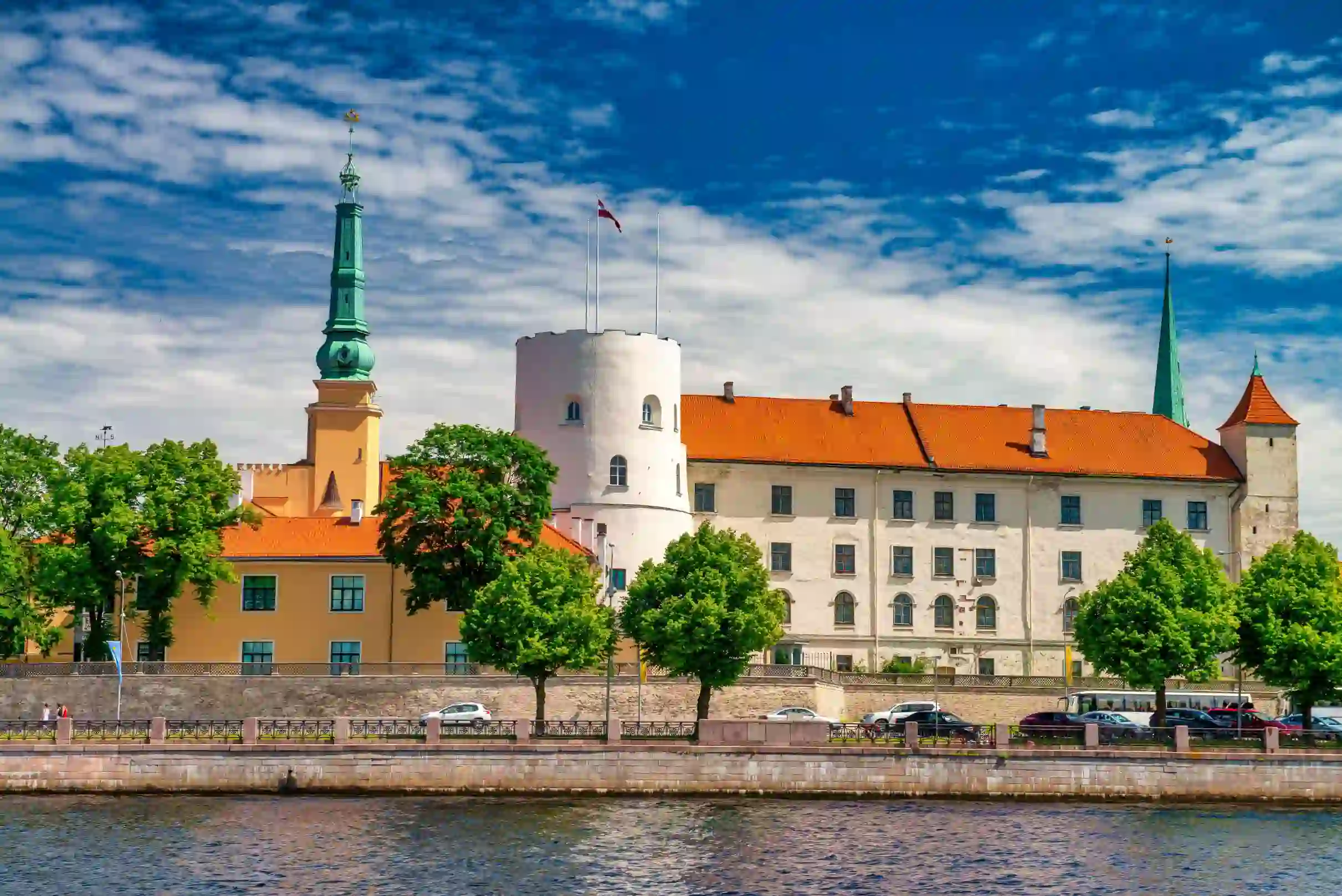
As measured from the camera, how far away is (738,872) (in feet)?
151

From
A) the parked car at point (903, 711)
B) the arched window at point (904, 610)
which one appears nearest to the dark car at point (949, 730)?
the parked car at point (903, 711)

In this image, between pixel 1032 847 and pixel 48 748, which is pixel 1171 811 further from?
pixel 48 748

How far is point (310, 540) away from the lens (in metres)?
79.3

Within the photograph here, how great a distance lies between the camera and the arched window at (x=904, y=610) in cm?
9338

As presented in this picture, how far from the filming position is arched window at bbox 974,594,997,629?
94125mm

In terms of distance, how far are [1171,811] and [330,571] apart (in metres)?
36.6

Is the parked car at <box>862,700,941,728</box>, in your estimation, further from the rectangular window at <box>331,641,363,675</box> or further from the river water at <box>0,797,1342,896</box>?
the rectangular window at <box>331,641,363,675</box>

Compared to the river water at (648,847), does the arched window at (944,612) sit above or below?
above

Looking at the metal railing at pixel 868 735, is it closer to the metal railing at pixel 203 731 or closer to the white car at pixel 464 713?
the white car at pixel 464 713

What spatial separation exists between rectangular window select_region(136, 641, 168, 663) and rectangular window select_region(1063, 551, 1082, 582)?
150ft

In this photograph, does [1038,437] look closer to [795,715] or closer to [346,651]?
[795,715]

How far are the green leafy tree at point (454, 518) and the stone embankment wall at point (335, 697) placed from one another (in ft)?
14.0

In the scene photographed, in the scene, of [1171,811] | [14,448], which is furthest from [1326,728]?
[14,448]

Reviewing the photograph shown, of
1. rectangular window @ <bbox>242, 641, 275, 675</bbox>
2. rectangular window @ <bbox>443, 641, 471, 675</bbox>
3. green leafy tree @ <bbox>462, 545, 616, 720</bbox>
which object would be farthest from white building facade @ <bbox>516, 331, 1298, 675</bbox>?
green leafy tree @ <bbox>462, 545, 616, 720</bbox>
